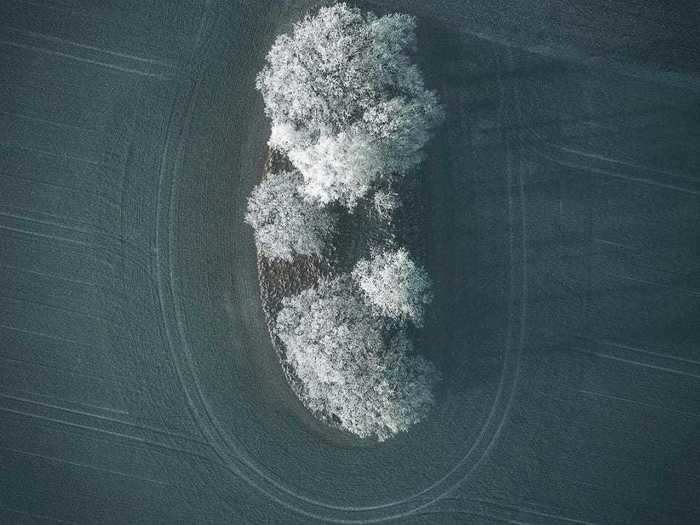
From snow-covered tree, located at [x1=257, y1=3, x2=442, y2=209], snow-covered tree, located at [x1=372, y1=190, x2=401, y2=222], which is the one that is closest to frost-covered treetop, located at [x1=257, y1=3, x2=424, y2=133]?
snow-covered tree, located at [x1=257, y1=3, x2=442, y2=209]

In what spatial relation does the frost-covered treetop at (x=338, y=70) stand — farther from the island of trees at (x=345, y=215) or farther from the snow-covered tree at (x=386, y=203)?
the snow-covered tree at (x=386, y=203)

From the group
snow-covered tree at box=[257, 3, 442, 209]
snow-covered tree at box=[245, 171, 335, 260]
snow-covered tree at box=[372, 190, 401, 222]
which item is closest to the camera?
snow-covered tree at box=[257, 3, 442, 209]

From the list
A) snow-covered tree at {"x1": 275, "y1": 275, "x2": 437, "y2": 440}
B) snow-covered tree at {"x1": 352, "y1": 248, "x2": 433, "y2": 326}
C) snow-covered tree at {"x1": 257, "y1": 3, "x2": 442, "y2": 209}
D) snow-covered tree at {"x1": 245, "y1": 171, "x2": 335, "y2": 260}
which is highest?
snow-covered tree at {"x1": 257, "y1": 3, "x2": 442, "y2": 209}

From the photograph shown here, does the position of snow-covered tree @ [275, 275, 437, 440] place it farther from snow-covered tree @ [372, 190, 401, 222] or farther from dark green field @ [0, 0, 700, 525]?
snow-covered tree @ [372, 190, 401, 222]

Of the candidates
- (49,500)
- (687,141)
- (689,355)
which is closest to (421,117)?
(687,141)

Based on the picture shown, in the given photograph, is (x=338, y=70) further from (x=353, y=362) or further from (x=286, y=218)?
(x=353, y=362)

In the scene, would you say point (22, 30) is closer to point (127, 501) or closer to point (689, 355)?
point (127, 501)

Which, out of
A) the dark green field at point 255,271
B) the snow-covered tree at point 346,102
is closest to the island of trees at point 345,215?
the snow-covered tree at point 346,102
